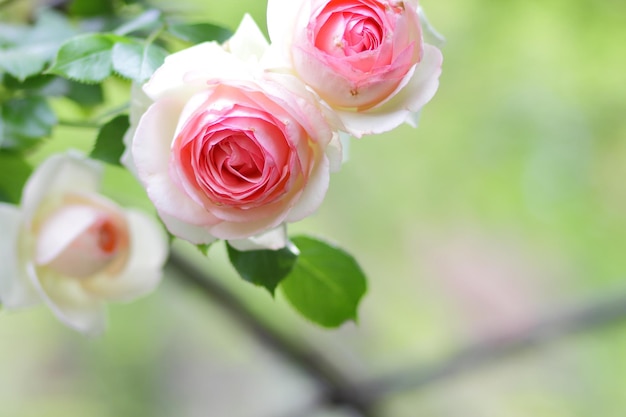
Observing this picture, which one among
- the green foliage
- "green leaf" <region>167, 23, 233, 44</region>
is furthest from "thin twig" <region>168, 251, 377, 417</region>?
"green leaf" <region>167, 23, 233, 44</region>

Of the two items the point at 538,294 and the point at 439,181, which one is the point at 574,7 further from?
the point at 538,294

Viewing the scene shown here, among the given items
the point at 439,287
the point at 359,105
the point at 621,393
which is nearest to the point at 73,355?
the point at 439,287

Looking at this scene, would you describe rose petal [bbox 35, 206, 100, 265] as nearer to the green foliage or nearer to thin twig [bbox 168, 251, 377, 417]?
the green foliage

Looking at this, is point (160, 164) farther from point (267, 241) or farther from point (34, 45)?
point (34, 45)

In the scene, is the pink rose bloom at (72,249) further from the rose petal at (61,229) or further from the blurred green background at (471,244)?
the blurred green background at (471,244)

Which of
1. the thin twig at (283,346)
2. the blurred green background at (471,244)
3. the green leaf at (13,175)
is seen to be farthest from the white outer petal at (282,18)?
the blurred green background at (471,244)

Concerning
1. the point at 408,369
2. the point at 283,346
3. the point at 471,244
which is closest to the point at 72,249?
the point at 283,346

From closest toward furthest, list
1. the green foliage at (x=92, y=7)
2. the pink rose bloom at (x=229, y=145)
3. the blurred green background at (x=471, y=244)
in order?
the pink rose bloom at (x=229, y=145) < the green foliage at (x=92, y=7) < the blurred green background at (x=471, y=244)
